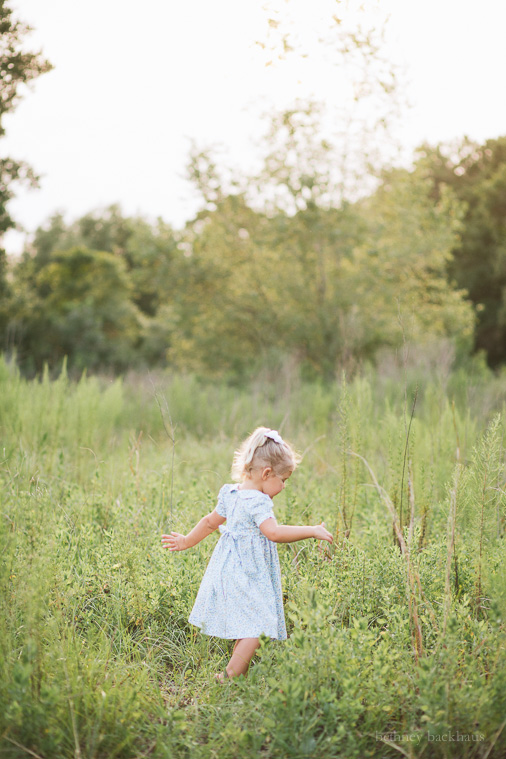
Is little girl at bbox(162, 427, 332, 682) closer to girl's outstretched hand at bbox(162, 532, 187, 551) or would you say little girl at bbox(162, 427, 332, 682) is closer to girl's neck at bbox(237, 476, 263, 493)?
girl's neck at bbox(237, 476, 263, 493)

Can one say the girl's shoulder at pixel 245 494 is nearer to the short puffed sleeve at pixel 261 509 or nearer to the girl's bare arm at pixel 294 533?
the short puffed sleeve at pixel 261 509

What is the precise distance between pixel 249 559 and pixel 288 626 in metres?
0.55

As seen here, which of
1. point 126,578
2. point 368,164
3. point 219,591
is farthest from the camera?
point 368,164

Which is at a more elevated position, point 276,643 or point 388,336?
point 388,336

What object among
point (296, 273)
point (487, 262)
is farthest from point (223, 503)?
point (487, 262)

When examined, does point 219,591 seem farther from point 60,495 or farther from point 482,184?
point 482,184

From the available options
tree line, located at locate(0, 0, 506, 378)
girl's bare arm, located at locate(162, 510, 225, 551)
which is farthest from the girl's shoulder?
tree line, located at locate(0, 0, 506, 378)

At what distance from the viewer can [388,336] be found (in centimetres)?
1292

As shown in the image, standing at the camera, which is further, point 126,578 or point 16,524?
point 126,578

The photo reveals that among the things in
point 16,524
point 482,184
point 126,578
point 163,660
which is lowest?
point 163,660

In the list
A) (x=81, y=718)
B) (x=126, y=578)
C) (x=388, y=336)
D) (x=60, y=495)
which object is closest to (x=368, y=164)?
(x=388, y=336)

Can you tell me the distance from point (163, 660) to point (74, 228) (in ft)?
106

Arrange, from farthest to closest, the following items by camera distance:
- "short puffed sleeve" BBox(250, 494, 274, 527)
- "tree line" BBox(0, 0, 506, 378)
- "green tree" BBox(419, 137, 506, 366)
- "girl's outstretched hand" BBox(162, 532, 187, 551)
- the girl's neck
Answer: "green tree" BBox(419, 137, 506, 366), "tree line" BBox(0, 0, 506, 378), "girl's outstretched hand" BBox(162, 532, 187, 551), the girl's neck, "short puffed sleeve" BBox(250, 494, 274, 527)

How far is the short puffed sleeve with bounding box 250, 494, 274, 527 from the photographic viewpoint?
8.54ft
